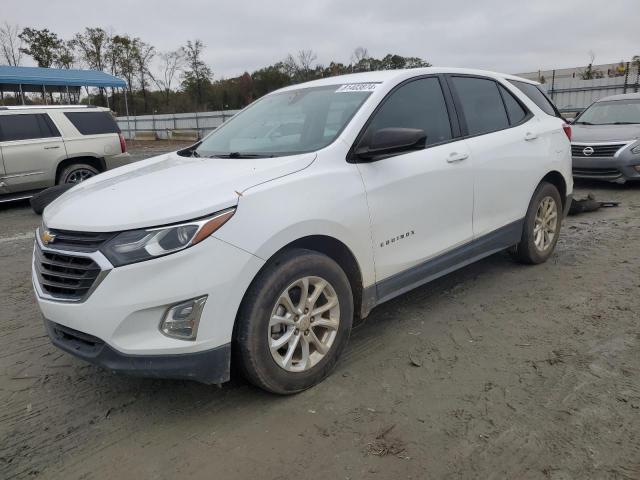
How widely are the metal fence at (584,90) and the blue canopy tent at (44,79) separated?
70.5ft

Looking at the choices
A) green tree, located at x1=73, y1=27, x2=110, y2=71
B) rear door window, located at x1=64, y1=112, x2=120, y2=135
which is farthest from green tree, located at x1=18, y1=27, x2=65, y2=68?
rear door window, located at x1=64, y1=112, x2=120, y2=135

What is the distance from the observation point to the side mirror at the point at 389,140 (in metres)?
3.18

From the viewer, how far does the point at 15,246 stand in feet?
22.2

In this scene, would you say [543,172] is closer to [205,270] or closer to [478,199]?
[478,199]

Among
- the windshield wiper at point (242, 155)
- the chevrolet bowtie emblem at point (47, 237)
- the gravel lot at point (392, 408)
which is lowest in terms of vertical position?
the gravel lot at point (392, 408)

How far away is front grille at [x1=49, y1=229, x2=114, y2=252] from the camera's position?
256 centimetres

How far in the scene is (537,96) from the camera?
526cm

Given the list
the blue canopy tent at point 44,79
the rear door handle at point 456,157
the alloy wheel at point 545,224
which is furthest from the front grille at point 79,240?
the blue canopy tent at point 44,79

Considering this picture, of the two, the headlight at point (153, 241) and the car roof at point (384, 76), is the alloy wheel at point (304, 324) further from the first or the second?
the car roof at point (384, 76)

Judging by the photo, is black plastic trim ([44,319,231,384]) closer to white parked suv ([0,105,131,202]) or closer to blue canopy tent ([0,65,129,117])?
white parked suv ([0,105,131,202])

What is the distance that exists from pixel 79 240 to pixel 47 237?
13.2 inches

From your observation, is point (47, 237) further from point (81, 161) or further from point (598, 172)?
point (598, 172)

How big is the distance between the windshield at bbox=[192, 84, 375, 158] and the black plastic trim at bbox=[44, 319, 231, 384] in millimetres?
1368

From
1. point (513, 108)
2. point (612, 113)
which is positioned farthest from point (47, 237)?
point (612, 113)
